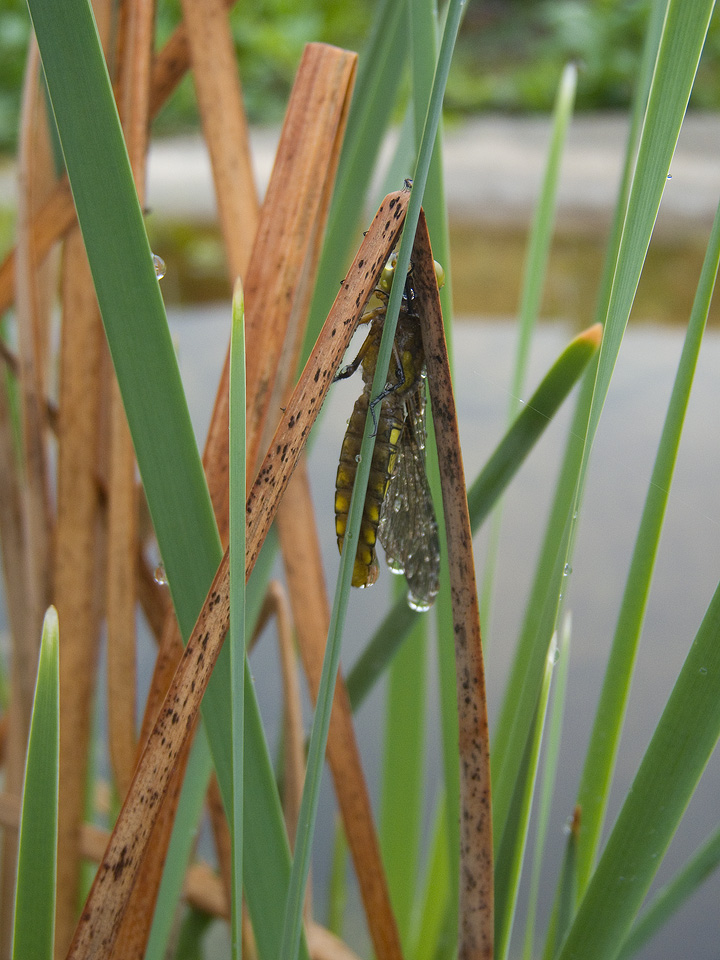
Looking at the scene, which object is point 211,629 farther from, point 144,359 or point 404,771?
point 404,771

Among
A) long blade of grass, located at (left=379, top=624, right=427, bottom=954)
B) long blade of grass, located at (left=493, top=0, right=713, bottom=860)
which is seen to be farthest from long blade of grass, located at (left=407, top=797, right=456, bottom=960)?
long blade of grass, located at (left=493, top=0, right=713, bottom=860)

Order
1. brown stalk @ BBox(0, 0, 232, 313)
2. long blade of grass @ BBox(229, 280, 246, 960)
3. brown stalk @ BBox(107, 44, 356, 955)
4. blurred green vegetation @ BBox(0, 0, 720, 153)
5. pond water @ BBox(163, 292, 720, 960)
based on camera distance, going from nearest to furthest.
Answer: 1. long blade of grass @ BBox(229, 280, 246, 960)
2. brown stalk @ BBox(107, 44, 356, 955)
3. brown stalk @ BBox(0, 0, 232, 313)
4. pond water @ BBox(163, 292, 720, 960)
5. blurred green vegetation @ BBox(0, 0, 720, 153)

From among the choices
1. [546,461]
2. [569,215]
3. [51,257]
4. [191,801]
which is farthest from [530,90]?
[191,801]

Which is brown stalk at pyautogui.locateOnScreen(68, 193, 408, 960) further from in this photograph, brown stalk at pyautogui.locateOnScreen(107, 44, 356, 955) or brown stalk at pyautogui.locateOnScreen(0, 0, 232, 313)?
brown stalk at pyautogui.locateOnScreen(0, 0, 232, 313)

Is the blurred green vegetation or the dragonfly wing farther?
the blurred green vegetation

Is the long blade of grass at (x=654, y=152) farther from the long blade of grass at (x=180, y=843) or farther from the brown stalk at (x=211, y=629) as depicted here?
the long blade of grass at (x=180, y=843)

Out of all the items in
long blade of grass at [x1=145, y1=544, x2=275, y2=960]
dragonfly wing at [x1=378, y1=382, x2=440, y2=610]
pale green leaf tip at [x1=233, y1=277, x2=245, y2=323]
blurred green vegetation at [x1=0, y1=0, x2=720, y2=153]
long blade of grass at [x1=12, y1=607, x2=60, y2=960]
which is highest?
blurred green vegetation at [x1=0, y1=0, x2=720, y2=153]

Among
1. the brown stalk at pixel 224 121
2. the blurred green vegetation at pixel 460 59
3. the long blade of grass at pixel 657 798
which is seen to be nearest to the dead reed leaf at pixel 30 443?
the brown stalk at pixel 224 121
